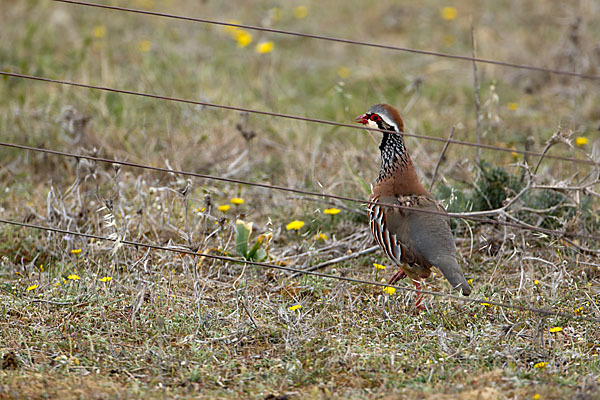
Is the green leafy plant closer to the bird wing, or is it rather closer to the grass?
the grass

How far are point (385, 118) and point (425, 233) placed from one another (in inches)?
33.7

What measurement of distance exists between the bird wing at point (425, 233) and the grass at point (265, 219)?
296 mm

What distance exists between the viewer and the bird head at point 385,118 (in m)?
4.92

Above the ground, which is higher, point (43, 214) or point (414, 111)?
point (414, 111)

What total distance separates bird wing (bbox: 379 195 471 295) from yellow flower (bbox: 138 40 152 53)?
5169 millimetres

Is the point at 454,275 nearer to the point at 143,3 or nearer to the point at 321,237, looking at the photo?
the point at 321,237

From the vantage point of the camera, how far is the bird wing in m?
4.44

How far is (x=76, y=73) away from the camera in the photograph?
26.2 ft

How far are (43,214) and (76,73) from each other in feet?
8.91

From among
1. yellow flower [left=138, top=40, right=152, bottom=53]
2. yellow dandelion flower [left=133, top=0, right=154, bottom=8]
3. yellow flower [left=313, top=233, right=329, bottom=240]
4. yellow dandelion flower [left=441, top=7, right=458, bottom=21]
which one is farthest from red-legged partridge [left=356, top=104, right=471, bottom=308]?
yellow dandelion flower [left=133, top=0, right=154, bottom=8]

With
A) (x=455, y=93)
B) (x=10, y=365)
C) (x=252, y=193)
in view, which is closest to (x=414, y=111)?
(x=455, y=93)

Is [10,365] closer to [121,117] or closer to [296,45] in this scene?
[121,117]

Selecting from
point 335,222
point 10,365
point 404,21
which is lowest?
point 10,365

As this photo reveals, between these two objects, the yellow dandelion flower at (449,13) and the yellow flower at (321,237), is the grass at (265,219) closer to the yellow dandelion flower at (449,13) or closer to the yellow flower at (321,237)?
the yellow flower at (321,237)
